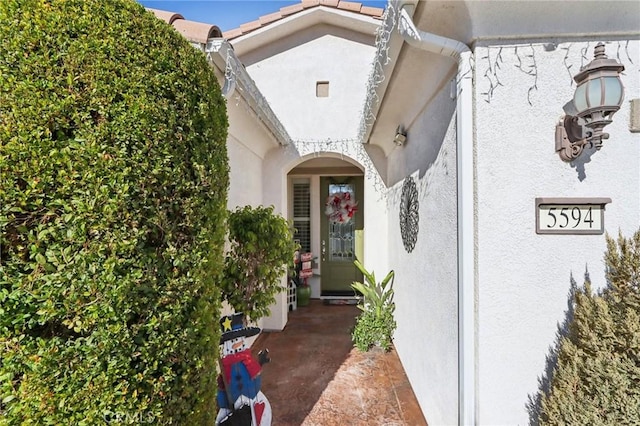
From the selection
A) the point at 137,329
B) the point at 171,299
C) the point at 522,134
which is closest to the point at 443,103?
the point at 522,134

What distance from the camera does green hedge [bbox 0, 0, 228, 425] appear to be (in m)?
1.56

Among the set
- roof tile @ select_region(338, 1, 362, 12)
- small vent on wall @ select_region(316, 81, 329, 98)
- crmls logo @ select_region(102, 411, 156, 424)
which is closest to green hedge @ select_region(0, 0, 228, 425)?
crmls logo @ select_region(102, 411, 156, 424)

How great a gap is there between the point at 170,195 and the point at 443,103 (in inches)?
103

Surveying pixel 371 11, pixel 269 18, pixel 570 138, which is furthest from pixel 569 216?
pixel 269 18

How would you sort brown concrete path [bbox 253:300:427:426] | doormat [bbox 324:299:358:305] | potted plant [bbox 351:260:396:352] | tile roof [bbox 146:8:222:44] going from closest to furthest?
tile roof [bbox 146:8:222:44]
brown concrete path [bbox 253:300:427:426]
potted plant [bbox 351:260:396:352]
doormat [bbox 324:299:358:305]

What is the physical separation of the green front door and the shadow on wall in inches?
260

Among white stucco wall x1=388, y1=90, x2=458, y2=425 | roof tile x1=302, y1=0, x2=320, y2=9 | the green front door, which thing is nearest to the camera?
white stucco wall x1=388, y1=90, x2=458, y2=425

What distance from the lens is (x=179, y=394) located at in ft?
6.21

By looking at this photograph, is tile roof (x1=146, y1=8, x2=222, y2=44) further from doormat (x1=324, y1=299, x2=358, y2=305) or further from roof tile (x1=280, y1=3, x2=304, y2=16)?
doormat (x1=324, y1=299, x2=358, y2=305)

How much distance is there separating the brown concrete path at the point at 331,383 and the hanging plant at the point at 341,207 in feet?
11.4

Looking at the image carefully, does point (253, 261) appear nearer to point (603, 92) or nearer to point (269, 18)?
point (603, 92)

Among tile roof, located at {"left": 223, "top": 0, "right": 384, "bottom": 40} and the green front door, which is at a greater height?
tile roof, located at {"left": 223, "top": 0, "right": 384, "bottom": 40}

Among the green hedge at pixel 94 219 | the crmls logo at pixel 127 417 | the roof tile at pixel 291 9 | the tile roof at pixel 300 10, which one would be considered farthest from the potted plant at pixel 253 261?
the roof tile at pixel 291 9

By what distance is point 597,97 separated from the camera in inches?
68.4
